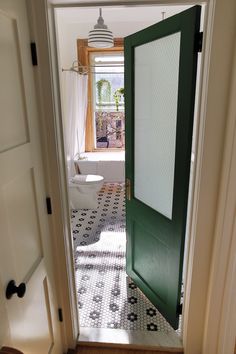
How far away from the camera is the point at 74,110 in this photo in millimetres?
4156

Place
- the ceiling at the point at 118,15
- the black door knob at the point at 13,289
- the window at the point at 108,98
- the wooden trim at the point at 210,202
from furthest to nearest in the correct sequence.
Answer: the window at the point at 108,98 < the ceiling at the point at 118,15 < the wooden trim at the point at 210,202 < the black door knob at the point at 13,289

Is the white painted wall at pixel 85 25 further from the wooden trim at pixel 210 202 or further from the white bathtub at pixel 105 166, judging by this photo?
the wooden trim at pixel 210 202

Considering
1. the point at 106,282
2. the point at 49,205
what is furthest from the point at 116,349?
the point at 49,205

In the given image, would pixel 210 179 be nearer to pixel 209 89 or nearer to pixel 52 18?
pixel 209 89

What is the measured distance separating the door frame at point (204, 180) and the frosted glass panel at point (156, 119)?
0.76 feet

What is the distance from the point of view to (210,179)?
129 centimetres

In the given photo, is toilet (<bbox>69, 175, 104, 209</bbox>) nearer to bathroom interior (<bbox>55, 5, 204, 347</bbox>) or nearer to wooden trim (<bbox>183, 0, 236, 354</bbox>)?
bathroom interior (<bbox>55, 5, 204, 347</bbox>)

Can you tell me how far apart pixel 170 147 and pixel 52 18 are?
2.97ft

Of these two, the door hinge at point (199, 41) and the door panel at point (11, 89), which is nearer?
the door panel at point (11, 89)

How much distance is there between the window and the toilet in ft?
4.55

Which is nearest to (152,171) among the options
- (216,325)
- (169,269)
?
(169,269)

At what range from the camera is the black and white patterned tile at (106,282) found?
192cm

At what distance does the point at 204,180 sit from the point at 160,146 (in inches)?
16.5

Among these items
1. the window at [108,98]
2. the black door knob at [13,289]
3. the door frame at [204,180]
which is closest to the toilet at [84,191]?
the window at [108,98]
